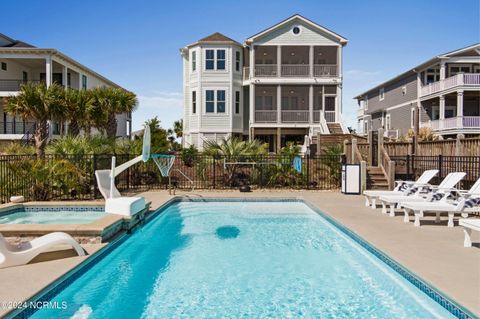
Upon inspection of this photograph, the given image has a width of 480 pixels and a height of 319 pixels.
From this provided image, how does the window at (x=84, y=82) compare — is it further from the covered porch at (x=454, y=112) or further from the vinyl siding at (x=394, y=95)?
the covered porch at (x=454, y=112)

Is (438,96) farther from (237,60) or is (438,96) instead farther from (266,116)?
(237,60)

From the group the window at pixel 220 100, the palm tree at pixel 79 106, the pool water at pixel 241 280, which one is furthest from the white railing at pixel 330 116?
the pool water at pixel 241 280

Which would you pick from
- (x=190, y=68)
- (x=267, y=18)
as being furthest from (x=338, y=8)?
(x=190, y=68)

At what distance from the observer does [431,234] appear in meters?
7.95

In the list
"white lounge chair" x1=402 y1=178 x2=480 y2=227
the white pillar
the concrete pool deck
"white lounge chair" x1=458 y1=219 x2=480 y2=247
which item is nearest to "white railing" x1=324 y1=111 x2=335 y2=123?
the white pillar

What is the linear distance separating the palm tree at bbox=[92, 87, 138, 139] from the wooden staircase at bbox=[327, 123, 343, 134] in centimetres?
1325

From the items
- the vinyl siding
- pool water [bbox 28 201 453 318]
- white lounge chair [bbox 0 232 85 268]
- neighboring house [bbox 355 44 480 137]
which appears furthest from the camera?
the vinyl siding

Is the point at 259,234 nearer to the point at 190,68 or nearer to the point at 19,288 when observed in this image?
the point at 19,288

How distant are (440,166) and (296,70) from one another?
16.6 meters

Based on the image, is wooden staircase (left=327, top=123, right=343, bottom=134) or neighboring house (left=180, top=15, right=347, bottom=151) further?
neighboring house (left=180, top=15, right=347, bottom=151)

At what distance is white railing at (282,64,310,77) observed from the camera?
28.2 meters

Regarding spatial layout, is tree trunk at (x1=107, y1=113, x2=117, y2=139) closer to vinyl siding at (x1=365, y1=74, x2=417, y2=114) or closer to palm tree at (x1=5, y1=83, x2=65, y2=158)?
palm tree at (x1=5, y1=83, x2=65, y2=158)

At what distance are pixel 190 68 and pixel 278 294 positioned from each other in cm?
2559

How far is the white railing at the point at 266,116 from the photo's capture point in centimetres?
2806
